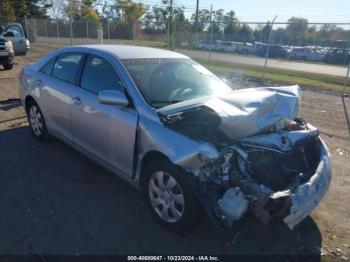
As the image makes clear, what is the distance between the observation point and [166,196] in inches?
127

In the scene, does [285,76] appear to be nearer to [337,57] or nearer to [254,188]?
[337,57]

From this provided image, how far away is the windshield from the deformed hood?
335 millimetres

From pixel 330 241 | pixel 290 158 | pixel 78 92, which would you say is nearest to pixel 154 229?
pixel 290 158

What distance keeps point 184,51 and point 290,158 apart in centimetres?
1889

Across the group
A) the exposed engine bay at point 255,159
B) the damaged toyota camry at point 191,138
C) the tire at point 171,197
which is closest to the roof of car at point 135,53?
the damaged toyota camry at point 191,138

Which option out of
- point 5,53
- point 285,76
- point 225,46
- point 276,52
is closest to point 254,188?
point 5,53

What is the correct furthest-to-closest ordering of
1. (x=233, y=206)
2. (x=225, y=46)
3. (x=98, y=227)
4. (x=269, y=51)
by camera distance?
1. (x=269, y=51)
2. (x=225, y=46)
3. (x=98, y=227)
4. (x=233, y=206)

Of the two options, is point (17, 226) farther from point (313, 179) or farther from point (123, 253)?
point (313, 179)

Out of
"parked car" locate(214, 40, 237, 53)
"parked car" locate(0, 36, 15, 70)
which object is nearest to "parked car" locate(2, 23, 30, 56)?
"parked car" locate(0, 36, 15, 70)

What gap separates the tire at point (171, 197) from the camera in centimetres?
300

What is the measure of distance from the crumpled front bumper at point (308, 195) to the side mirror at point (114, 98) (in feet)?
6.07

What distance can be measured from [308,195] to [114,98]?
2097mm

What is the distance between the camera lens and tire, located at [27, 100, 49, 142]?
5289 mm

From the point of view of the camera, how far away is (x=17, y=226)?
3309 millimetres
